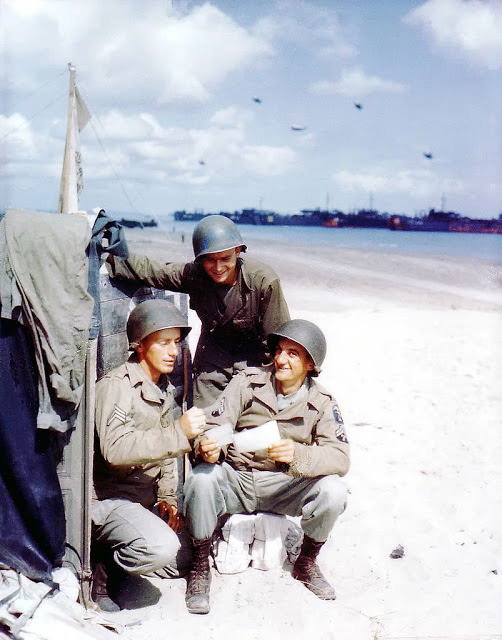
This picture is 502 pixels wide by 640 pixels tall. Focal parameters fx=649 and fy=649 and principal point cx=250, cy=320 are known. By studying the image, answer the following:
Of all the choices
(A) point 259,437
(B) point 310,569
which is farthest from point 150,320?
(B) point 310,569

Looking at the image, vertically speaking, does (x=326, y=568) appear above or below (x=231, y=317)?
below

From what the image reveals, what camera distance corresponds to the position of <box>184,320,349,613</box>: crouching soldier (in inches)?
161

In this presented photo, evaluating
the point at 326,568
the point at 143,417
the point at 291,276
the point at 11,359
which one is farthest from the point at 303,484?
the point at 291,276

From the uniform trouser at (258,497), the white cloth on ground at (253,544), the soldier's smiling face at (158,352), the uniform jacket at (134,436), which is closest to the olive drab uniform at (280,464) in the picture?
the uniform trouser at (258,497)

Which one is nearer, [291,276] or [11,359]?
[11,359]

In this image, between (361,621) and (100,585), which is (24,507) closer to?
(100,585)

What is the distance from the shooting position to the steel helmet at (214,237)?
4.83m

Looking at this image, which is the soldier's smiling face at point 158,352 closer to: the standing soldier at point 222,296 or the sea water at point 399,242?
the standing soldier at point 222,296

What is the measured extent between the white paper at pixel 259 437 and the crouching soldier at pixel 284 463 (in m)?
0.05

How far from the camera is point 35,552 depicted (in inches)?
132

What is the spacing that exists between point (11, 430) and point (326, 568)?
8.37 ft

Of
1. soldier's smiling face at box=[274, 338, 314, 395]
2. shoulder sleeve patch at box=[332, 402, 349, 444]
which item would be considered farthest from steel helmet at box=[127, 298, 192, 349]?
shoulder sleeve patch at box=[332, 402, 349, 444]

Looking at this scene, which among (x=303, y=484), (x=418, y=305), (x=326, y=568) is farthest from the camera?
(x=418, y=305)

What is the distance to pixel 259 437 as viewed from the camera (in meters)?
4.02
